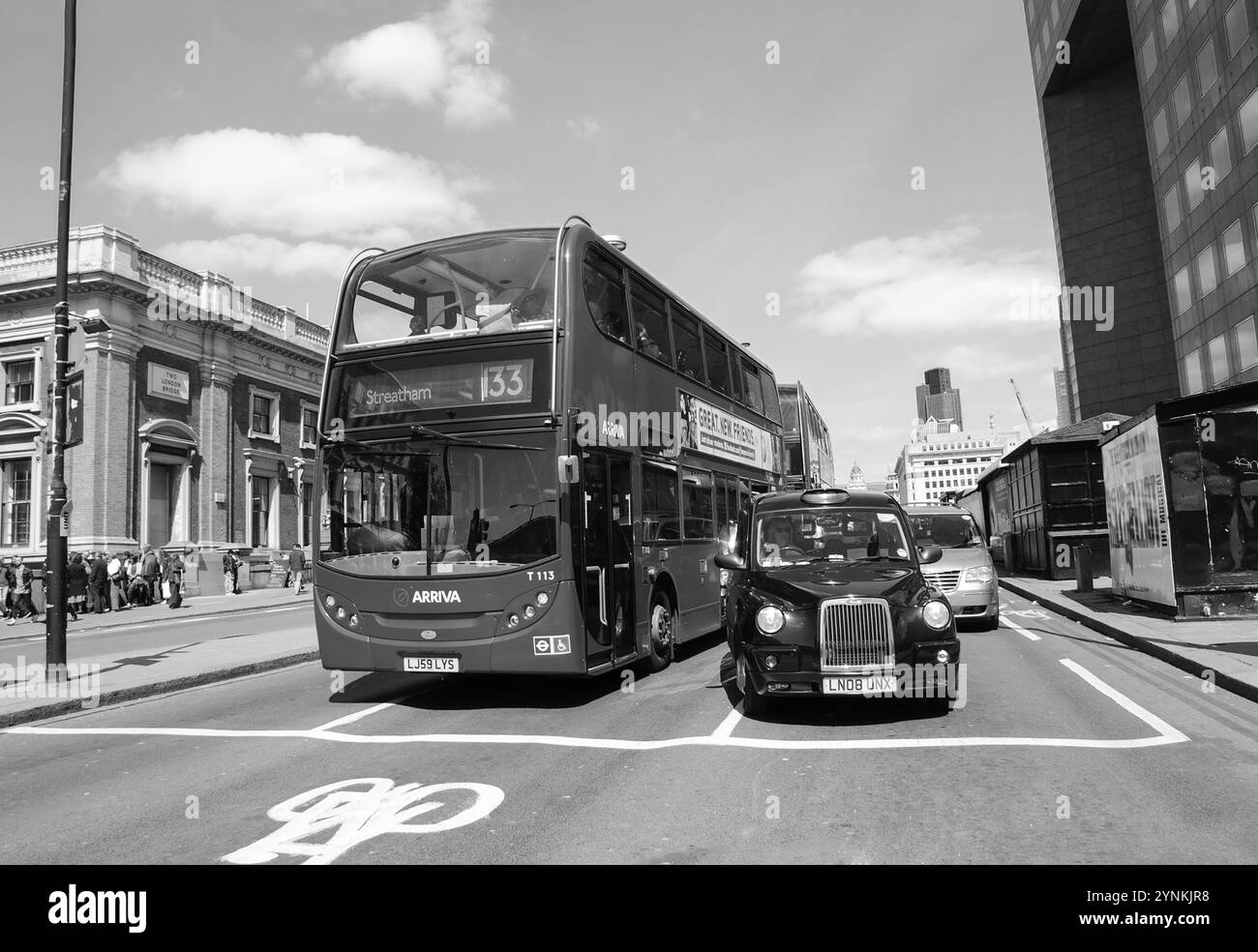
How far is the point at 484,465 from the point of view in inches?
331

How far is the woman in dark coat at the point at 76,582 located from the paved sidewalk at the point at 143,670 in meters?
6.57

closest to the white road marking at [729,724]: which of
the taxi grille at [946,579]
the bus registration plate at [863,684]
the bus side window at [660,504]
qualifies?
the bus registration plate at [863,684]

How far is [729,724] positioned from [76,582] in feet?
71.2

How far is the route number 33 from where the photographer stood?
332 inches

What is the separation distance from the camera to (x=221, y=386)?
35.6m

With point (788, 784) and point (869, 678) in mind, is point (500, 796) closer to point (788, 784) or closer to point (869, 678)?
point (788, 784)

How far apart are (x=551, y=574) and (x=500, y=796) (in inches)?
114

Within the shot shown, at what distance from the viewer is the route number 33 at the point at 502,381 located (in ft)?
27.7

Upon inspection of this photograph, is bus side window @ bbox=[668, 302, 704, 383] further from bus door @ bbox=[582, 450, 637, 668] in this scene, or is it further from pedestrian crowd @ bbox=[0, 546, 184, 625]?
pedestrian crowd @ bbox=[0, 546, 184, 625]

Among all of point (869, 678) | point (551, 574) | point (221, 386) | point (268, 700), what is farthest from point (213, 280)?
point (869, 678)

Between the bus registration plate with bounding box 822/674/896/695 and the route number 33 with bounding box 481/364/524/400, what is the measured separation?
12.1 feet

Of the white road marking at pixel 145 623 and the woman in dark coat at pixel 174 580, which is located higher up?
the woman in dark coat at pixel 174 580

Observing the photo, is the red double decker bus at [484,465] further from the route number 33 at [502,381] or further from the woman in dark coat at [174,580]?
the woman in dark coat at [174,580]

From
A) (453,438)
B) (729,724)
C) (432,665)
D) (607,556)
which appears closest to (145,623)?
(432,665)
